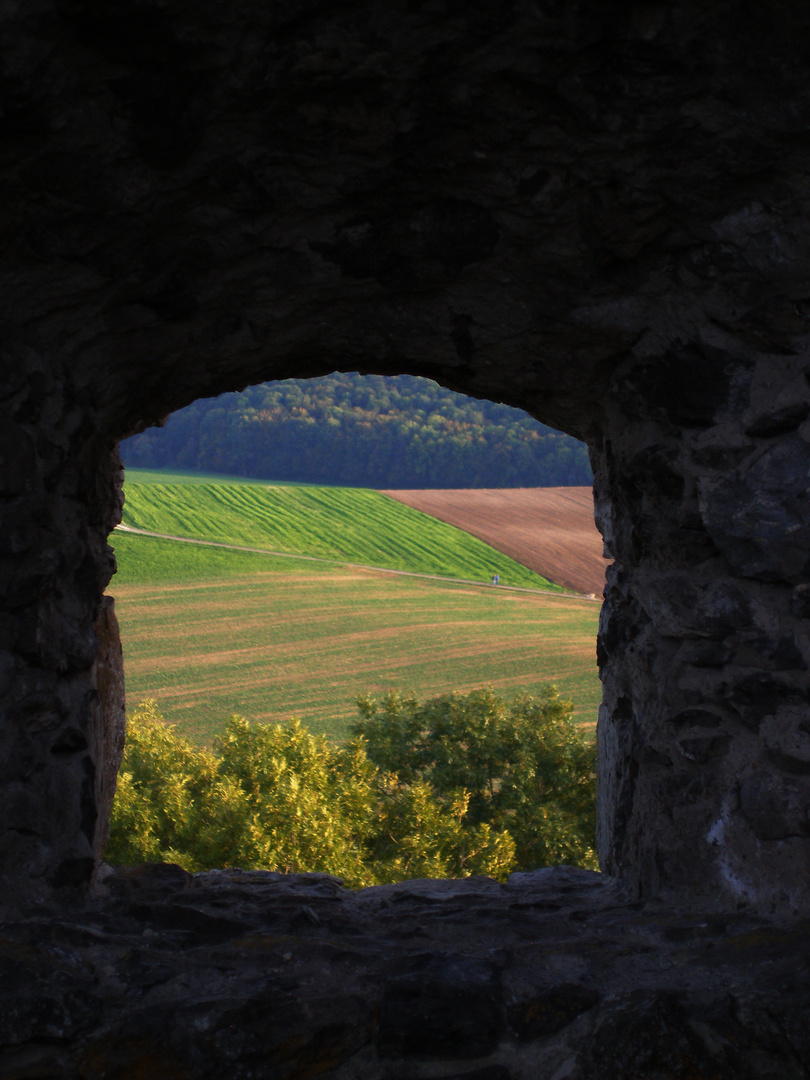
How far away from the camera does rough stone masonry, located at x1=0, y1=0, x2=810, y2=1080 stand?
207 cm

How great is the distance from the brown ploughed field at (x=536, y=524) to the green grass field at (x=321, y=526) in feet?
2.46

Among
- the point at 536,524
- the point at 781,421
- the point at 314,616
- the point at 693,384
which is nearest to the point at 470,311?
the point at 693,384

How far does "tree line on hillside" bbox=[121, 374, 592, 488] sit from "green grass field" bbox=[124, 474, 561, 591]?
427 inches

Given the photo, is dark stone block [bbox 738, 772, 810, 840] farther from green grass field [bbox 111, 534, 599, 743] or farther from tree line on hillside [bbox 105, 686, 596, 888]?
green grass field [bbox 111, 534, 599, 743]

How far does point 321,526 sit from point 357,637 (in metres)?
14.6

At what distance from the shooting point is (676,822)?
278 centimetres

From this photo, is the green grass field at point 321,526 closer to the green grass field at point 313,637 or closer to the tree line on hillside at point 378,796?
the green grass field at point 313,637

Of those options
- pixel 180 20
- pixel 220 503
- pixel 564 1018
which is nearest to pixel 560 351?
pixel 180 20

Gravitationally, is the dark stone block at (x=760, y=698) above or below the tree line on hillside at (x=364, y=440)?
below

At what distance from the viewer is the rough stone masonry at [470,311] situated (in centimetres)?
207

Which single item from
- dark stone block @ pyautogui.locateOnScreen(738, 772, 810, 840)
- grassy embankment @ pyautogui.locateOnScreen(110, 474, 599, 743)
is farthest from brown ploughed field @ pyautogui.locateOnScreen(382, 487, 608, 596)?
dark stone block @ pyautogui.locateOnScreen(738, 772, 810, 840)

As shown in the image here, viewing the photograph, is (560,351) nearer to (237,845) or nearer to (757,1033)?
(757,1033)

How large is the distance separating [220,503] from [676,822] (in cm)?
3723

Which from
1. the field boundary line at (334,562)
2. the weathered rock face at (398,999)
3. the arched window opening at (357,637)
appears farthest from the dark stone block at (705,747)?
the field boundary line at (334,562)
